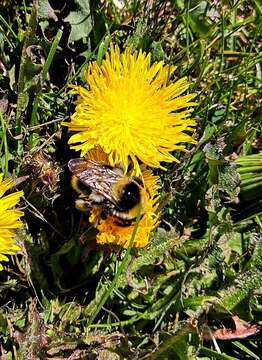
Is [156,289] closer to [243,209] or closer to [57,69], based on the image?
[243,209]

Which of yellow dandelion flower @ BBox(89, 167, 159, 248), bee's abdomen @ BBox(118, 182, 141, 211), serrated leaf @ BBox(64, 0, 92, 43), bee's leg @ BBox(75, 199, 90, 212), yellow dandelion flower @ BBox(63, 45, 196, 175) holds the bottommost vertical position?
yellow dandelion flower @ BBox(89, 167, 159, 248)

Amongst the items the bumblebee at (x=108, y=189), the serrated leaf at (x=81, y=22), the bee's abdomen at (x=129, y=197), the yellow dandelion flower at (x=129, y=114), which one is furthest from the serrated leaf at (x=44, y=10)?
the bee's abdomen at (x=129, y=197)

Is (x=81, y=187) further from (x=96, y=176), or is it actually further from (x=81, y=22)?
(x=81, y=22)

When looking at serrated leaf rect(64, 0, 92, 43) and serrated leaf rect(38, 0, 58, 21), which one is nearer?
serrated leaf rect(38, 0, 58, 21)

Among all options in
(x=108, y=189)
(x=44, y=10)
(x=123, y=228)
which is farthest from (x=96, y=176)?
(x=44, y=10)

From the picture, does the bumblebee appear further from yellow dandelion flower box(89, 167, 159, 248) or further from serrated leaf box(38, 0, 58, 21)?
serrated leaf box(38, 0, 58, 21)

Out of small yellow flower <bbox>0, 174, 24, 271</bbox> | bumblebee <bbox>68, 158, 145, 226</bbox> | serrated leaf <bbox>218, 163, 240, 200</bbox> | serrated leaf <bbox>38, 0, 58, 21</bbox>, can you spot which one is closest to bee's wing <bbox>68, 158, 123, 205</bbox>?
bumblebee <bbox>68, 158, 145, 226</bbox>
